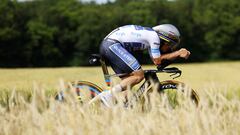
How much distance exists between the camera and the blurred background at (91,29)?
79500 mm

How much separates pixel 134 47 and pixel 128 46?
0.08 m

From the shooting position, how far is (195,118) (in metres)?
4.32

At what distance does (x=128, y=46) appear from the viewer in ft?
22.1

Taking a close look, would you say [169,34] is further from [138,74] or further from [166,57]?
[138,74]

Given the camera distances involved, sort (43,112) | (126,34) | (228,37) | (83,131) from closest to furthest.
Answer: (83,131)
(43,112)
(126,34)
(228,37)

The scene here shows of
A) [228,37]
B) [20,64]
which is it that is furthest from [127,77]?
[228,37]

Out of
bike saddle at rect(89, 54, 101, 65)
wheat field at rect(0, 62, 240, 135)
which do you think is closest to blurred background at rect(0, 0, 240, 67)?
bike saddle at rect(89, 54, 101, 65)

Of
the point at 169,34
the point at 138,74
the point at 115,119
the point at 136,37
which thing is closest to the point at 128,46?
the point at 136,37

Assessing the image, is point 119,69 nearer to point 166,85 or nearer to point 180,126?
point 166,85

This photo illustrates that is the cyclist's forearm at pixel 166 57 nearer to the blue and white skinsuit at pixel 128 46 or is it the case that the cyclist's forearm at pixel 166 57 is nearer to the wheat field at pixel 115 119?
the blue and white skinsuit at pixel 128 46

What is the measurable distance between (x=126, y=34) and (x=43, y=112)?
2.38 m

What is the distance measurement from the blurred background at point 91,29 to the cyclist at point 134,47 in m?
68.8

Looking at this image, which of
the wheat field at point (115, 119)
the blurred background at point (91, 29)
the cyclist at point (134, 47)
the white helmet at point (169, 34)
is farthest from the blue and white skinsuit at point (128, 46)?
the blurred background at point (91, 29)

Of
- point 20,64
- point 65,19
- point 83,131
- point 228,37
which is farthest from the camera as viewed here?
point 65,19
